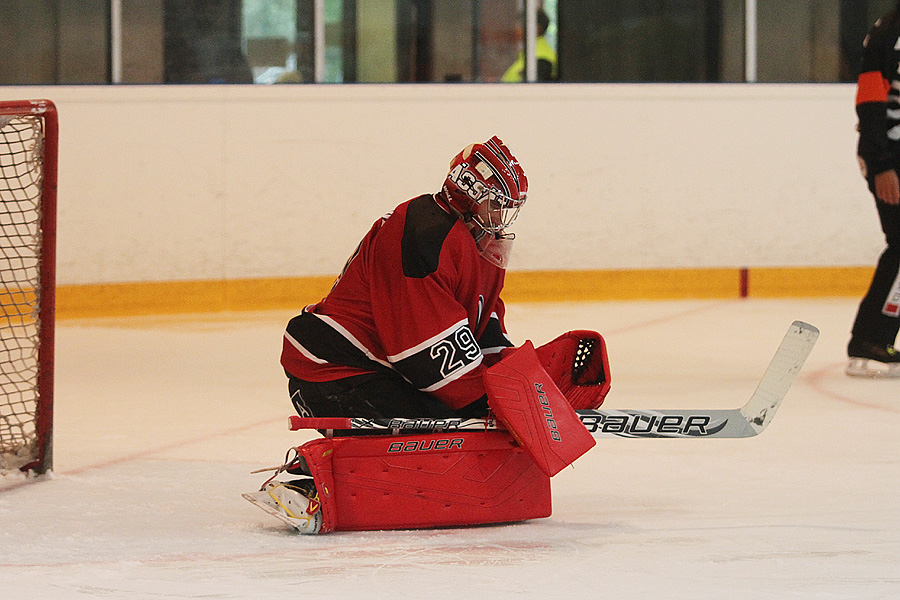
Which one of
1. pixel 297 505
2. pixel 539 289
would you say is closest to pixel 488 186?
pixel 297 505

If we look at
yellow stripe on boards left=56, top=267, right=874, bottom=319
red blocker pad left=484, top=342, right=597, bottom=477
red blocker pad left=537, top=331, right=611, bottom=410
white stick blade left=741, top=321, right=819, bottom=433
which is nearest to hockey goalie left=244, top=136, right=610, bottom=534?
red blocker pad left=484, top=342, right=597, bottom=477

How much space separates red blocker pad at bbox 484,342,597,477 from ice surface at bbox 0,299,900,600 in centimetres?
16

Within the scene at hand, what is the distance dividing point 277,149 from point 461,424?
145 inches

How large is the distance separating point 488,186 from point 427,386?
383 mm

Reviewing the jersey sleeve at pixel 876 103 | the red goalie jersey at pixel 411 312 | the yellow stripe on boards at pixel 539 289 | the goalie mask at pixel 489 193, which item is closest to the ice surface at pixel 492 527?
the red goalie jersey at pixel 411 312

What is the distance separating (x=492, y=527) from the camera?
7.58 feet

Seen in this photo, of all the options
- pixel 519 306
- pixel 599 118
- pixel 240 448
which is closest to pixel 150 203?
pixel 519 306

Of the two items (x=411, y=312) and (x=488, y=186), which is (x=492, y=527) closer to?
(x=411, y=312)

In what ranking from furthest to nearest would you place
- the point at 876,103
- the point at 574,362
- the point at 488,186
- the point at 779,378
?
the point at 876,103 → the point at 574,362 → the point at 779,378 → the point at 488,186

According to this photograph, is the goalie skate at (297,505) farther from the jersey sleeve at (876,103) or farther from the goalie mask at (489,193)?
the jersey sleeve at (876,103)

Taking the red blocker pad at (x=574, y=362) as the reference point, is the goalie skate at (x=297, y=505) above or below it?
below

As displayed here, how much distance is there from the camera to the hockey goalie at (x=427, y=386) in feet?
7.23

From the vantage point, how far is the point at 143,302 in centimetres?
Answer: 566

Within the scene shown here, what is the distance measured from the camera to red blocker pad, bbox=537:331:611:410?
2.52 metres
